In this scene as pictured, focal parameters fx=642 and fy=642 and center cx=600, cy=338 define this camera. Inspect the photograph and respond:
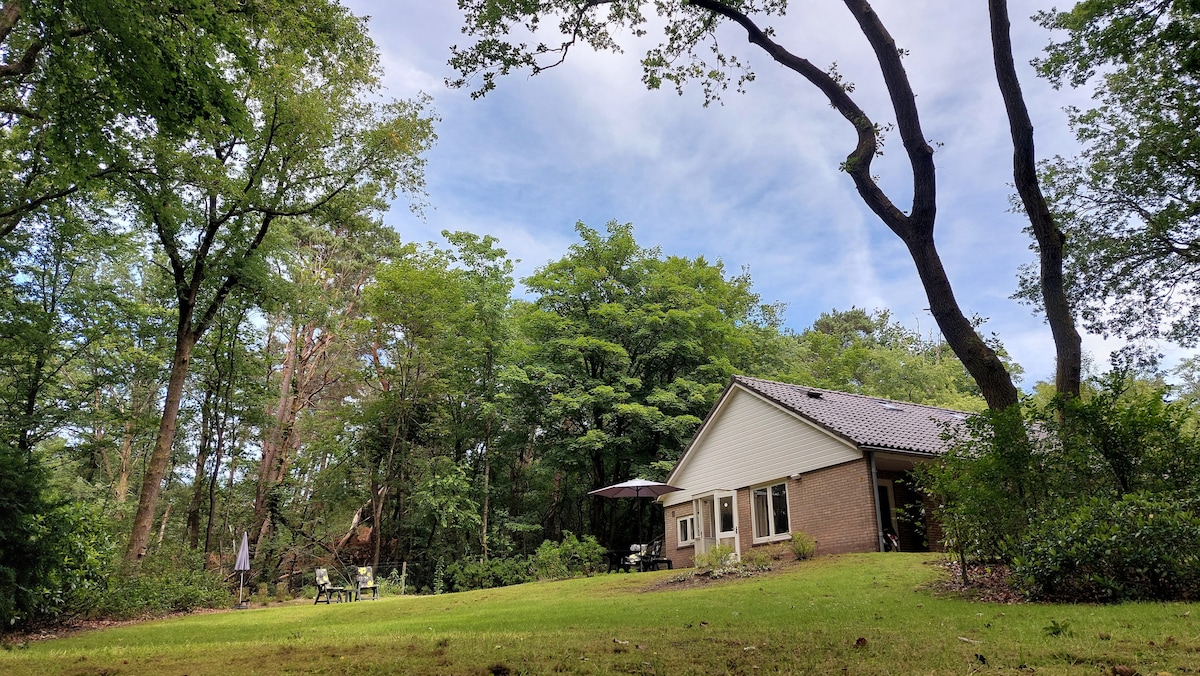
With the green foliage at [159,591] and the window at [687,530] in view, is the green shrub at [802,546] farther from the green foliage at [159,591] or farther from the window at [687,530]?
the green foliage at [159,591]

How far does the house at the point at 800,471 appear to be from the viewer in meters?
15.1

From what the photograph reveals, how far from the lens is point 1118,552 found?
6.55 metres

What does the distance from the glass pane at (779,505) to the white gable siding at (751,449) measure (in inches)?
15.0

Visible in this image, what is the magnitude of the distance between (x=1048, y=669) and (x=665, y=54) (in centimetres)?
1004

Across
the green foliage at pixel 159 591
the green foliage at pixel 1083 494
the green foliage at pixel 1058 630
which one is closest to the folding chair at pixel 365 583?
the green foliage at pixel 159 591

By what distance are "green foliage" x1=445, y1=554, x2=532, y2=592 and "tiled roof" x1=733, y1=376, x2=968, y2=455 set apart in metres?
9.08

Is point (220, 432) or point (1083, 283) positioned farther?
point (220, 432)

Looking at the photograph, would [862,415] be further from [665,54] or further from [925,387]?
[925,387]

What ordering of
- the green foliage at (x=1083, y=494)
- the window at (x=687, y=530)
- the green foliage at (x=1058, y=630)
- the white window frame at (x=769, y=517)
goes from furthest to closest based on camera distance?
1. the window at (x=687, y=530)
2. the white window frame at (x=769, y=517)
3. the green foliage at (x=1083, y=494)
4. the green foliage at (x=1058, y=630)

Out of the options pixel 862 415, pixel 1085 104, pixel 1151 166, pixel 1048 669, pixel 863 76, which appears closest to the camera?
pixel 1048 669

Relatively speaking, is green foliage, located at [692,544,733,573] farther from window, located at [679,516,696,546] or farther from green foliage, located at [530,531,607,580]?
green foliage, located at [530,531,607,580]

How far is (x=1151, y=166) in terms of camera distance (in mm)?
13141

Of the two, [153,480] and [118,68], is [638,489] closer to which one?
[153,480]

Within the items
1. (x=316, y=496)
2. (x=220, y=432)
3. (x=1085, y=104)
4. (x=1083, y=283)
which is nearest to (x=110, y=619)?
(x=220, y=432)
